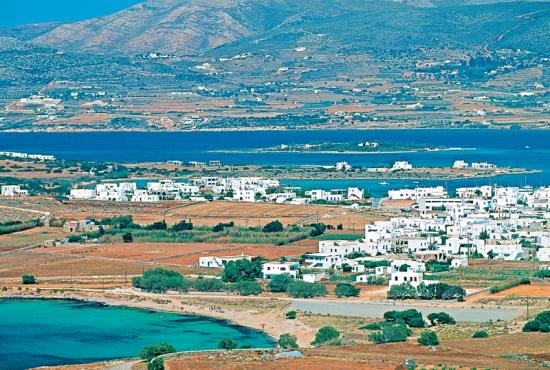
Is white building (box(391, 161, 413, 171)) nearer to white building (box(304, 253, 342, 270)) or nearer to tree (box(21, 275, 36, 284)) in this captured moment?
white building (box(304, 253, 342, 270))

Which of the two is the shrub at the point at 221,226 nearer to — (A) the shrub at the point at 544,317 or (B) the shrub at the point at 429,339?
(A) the shrub at the point at 544,317

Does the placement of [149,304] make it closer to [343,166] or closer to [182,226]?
[182,226]

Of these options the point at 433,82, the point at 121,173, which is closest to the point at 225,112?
the point at 433,82

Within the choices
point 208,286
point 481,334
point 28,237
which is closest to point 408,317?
point 481,334

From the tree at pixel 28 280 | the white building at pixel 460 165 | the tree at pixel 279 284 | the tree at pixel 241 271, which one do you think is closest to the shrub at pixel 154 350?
the tree at pixel 279 284

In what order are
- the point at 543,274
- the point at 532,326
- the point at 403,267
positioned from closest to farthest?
1. the point at 532,326
2. the point at 543,274
3. the point at 403,267

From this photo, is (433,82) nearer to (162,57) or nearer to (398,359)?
(162,57)

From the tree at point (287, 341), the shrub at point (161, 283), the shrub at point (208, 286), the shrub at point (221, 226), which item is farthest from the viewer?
the shrub at point (221, 226)
